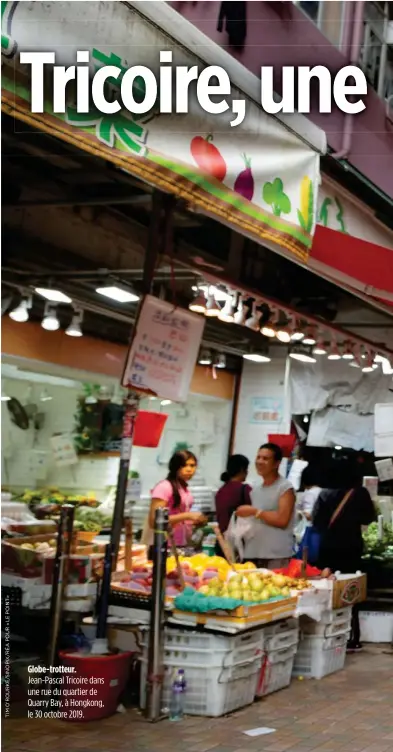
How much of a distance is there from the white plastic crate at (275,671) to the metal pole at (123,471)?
1391 mm

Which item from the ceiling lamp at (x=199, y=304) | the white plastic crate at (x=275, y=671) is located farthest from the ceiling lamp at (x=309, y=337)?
the white plastic crate at (x=275, y=671)

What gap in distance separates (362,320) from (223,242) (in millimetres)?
2695

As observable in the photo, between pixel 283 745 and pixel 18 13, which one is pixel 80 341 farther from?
pixel 18 13

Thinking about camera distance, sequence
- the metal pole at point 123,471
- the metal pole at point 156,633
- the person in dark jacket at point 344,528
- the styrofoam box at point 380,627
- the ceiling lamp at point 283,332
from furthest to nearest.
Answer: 1. the styrofoam box at point 380,627
2. the ceiling lamp at point 283,332
3. the person in dark jacket at point 344,528
4. the metal pole at point 123,471
5. the metal pole at point 156,633

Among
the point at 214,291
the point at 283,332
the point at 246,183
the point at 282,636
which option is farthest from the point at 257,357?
the point at 246,183

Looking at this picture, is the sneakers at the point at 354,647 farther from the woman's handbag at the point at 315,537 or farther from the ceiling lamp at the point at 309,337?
the ceiling lamp at the point at 309,337

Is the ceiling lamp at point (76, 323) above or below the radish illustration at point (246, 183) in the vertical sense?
below

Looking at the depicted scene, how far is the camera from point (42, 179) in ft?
25.5

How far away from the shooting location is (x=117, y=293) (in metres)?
9.05

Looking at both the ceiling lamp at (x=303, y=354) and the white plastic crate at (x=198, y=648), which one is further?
the ceiling lamp at (x=303, y=354)

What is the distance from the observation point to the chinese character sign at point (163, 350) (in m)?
5.95

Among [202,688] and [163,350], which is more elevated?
[163,350]

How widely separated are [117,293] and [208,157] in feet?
16.0

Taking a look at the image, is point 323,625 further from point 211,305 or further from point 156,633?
point 211,305
